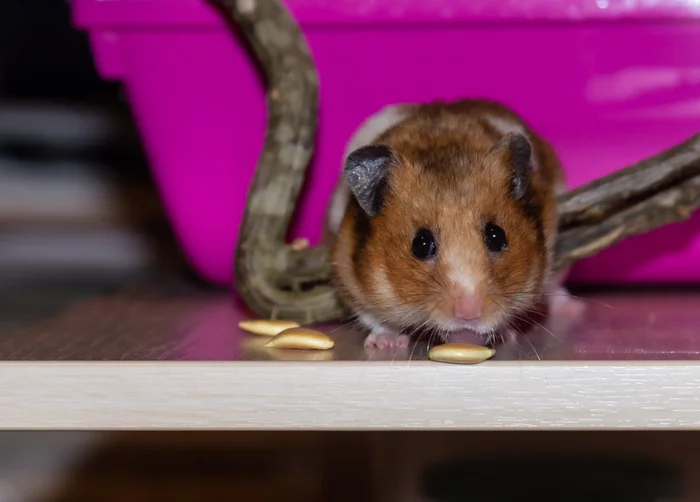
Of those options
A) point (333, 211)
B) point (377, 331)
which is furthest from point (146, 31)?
point (377, 331)

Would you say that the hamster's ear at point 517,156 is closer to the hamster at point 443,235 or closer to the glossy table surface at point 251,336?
the hamster at point 443,235

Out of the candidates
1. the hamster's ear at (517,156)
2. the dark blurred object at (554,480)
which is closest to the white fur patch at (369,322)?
the hamster's ear at (517,156)

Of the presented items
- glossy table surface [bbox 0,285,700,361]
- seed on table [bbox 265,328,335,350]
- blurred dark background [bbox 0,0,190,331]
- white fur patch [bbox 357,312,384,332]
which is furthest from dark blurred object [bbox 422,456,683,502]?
blurred dark background [bbox 0,0,190,331]

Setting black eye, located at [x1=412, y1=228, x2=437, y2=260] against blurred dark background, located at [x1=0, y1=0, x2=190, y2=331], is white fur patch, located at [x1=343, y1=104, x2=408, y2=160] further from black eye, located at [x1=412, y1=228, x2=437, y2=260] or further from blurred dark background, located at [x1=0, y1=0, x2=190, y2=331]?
blurred dark background, located at [x1=0, y1=0, x2=190, y2=331]

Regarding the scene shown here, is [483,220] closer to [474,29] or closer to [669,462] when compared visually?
[474,29]

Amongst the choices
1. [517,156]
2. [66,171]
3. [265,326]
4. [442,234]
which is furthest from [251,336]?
[66,171]

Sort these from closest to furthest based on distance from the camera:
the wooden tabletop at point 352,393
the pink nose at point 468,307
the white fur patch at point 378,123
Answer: the wooden tabletop at point 352,393 < the pink nose at point 468,307 < the white fur patch at point 378,123
